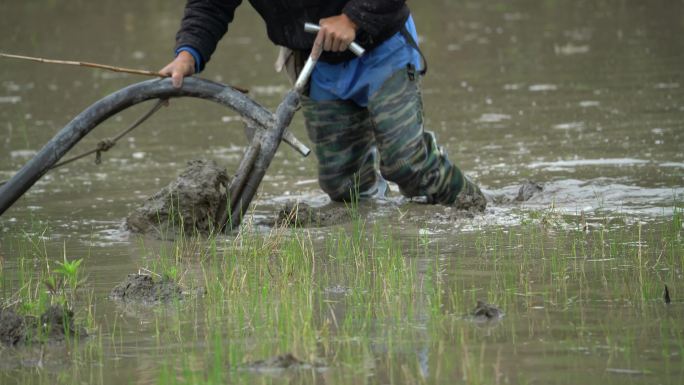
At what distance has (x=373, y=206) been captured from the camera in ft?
24.3

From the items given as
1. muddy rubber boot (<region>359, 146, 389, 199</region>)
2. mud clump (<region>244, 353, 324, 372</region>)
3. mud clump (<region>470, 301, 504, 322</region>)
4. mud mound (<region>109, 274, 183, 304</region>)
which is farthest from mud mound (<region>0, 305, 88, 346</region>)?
muddy rubber boot (<region>359, 146, 389, 199</region>)

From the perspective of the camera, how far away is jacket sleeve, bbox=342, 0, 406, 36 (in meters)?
6.57

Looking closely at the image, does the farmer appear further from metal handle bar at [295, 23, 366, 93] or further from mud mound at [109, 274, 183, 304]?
mud mound at [109, 274, 183, 304]

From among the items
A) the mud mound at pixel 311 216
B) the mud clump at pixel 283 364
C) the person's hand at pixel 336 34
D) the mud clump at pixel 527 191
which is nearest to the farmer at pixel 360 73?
the person's hand at pixel 336 34

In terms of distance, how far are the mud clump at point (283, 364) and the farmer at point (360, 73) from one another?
277 centimetres

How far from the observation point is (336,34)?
6527mm

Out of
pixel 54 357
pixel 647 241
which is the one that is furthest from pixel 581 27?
pixel 54 357

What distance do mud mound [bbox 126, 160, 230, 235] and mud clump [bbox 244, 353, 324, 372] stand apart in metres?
2.56

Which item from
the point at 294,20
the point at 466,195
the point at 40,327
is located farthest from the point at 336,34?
the point at 40,327

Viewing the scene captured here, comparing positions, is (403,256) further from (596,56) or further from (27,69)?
(27,69)

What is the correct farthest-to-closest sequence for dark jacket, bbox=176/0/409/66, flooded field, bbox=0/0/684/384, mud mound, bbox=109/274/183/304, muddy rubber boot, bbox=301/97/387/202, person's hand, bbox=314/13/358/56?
muddy rubber boot, bbox=301/97/387/202, dark jacket, bbox=176/0/409/66, person's hand, bbox=314/13/358/56, mud mound, bbox=109/274/183/304, flooded field, bbox=0/0/684/384

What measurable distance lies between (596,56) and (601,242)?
310 inches

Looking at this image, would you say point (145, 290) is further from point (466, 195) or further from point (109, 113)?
point (466, 195)

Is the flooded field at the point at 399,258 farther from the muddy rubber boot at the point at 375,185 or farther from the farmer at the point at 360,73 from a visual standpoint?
the farmer at the point at 360,73
